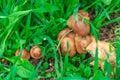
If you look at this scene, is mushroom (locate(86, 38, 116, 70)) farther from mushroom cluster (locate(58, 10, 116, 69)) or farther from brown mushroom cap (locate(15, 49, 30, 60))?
brown mushroom cap (locate(15, 49, 30, 60))

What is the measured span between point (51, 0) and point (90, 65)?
25.0 inches

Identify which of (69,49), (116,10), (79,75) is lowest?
(79,75)

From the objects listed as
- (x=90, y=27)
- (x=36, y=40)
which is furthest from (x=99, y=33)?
(x=36, y=40)

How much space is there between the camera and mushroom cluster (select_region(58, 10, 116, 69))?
2805 mm

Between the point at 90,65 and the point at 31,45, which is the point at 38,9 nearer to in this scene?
the point at 31,45

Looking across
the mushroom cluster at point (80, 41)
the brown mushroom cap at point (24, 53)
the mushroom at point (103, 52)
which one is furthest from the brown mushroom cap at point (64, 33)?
the brown mushroom cap at point (24, 53)

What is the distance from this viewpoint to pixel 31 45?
2.94 meters

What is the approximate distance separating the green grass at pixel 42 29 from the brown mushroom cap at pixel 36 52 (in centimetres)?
4

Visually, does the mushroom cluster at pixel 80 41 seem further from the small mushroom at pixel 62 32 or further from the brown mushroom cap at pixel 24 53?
the brown mushroom cap at pixel 24 53

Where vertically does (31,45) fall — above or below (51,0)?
below

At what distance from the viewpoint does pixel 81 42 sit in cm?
283

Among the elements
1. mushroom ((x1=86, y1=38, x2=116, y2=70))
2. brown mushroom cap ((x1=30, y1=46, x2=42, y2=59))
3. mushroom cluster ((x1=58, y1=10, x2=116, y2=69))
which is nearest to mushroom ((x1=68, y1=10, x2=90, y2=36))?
mushroom cluster ((x1=58, y1=10, x2=116, y2=69))

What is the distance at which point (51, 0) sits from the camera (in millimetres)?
2965

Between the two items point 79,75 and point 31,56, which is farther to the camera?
point 31,56
